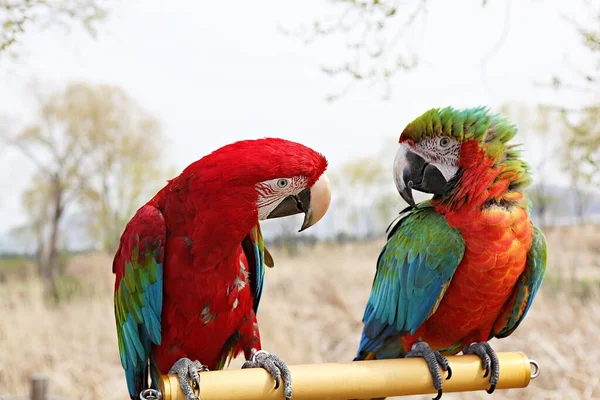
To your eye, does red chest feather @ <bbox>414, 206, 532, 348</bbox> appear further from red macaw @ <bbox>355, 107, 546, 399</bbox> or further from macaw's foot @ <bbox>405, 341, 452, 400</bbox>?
macaw's foot @ <bbox>405, 341, 452, 400</bbox>

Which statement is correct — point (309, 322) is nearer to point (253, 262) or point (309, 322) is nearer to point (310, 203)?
point (253, 262)

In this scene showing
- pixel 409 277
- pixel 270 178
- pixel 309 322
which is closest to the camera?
pixel 270 178

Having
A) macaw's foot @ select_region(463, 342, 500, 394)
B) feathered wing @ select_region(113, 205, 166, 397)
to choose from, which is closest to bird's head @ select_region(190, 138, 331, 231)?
feathered wing @ select_region(113, 205, 166, 397)

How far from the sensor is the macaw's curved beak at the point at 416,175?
5.04 ft

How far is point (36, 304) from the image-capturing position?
4285 millimetres

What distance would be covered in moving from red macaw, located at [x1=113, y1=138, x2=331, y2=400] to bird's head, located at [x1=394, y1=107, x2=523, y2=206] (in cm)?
37

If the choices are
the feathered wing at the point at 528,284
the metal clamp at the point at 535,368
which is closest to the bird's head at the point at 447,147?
the feathered wing at the point at 528,284

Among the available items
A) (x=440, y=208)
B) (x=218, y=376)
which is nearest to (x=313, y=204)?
(x=218, y=376)

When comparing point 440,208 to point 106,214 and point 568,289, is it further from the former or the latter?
point 106,214

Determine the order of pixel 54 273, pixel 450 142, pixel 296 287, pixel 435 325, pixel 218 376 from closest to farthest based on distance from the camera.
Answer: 1. pixel 218 376
2. pixel 450 142
3. pixel 435 325
4. pixel 296 287
5. pixel 54 273

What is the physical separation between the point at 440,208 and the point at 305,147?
1.77ft

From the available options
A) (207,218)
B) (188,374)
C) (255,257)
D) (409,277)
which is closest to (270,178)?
(207,218)

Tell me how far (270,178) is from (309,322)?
122 inches

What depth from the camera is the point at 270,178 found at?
120 centimetres
